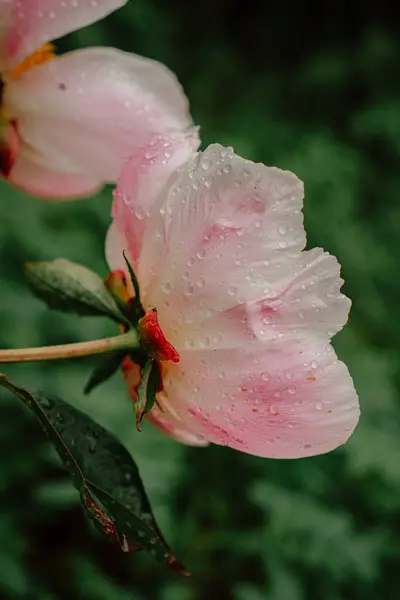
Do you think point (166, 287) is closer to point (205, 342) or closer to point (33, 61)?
point (205, 342)

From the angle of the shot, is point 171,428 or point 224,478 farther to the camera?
point 224,478

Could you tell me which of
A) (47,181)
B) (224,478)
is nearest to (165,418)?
(47,181)

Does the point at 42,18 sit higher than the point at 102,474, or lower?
higher

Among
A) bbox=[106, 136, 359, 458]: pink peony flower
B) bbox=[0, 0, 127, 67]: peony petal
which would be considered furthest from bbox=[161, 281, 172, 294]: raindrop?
bbox=[0, 0, 127, 67]: peony petal

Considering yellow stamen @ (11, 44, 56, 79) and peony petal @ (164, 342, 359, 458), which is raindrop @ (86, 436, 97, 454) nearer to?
peony petal @ (164, 342, 359, 458)

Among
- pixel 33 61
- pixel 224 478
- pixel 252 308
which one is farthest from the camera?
pixel 224 478

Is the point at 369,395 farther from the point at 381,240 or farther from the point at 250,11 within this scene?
the point at 250,11
